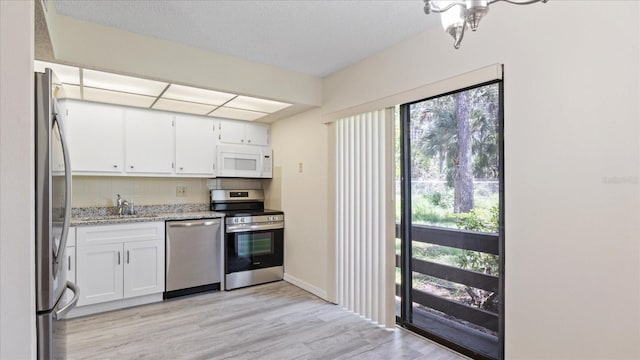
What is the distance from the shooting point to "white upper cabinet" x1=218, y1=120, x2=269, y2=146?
14.3 ft

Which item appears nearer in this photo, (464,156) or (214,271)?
(464,156)

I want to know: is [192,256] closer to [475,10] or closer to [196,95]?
[196,95]

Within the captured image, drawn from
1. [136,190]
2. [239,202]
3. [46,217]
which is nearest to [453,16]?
[46,217]

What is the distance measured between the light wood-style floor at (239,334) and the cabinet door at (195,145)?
157 cm

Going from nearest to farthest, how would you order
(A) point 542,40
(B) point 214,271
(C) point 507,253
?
1. (A) point 542,40
2. (C) point 507,253
3. (B) point 214,271

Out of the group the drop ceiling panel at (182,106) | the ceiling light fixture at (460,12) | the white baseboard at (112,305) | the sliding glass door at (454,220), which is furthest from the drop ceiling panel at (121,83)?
the ceiling light fixture at (460,12)

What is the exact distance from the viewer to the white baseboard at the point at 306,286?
3.67 m

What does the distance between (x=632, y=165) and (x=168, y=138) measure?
13.5 ft

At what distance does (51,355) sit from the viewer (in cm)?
133

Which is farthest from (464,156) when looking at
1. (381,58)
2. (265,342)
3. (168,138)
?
(168,138)

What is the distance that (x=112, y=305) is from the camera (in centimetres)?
330

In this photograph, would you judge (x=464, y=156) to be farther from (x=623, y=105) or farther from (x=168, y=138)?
(x=168, y=138)

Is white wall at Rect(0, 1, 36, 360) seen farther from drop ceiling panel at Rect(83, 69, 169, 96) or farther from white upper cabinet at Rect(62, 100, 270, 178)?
white upper cabinet at Rect(62, 100, 270, 178)

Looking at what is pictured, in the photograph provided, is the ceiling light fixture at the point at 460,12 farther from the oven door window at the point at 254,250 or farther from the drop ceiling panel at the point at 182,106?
the oven door window at the point at 254,250
